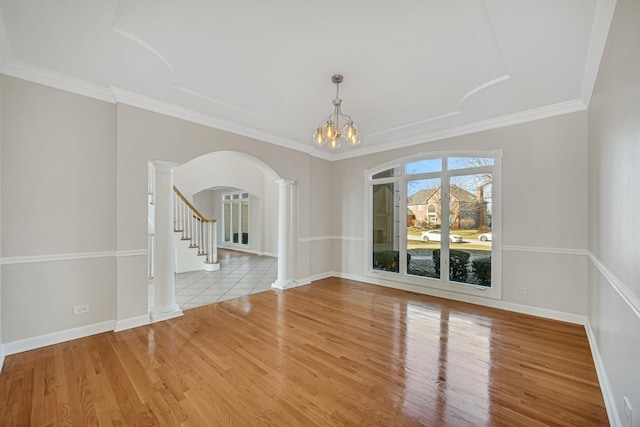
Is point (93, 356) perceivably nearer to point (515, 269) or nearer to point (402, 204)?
point (402, 204)

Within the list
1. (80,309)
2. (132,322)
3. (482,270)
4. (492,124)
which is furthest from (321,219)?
(80,309)

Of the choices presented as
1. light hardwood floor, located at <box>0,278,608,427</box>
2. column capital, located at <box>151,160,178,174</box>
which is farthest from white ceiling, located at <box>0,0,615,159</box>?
light hardwood floor, located at <box>0,278,608,427</box>

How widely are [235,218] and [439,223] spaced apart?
936 centimetres

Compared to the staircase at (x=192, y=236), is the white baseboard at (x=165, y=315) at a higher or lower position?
lower

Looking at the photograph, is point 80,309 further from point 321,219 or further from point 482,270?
point 482,270

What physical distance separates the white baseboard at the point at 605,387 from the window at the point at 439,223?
4.83 feet

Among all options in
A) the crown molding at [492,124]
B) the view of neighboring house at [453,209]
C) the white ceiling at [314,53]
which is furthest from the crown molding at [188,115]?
the view of neighboring house at [453,209]

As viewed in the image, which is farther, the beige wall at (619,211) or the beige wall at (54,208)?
the beige wall at (54,208)

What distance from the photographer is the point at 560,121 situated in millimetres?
3627

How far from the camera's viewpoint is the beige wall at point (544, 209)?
3.50m

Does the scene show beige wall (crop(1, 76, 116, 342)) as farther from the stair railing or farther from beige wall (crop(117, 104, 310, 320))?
the stair railing

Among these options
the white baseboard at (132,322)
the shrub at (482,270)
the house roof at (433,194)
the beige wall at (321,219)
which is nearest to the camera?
the white baseboard at (132,322)

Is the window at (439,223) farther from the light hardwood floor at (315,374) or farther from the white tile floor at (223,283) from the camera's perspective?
the white tile floor at (223,283)

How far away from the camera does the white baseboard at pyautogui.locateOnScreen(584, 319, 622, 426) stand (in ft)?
5.86
